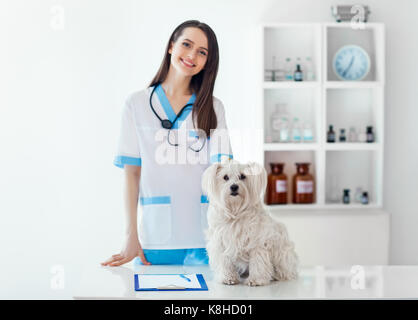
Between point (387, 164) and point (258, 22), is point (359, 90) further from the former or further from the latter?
point (258, 22)

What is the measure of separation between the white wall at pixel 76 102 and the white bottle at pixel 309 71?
11.6 inches

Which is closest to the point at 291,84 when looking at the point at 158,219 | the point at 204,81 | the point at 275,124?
the point at 275,124

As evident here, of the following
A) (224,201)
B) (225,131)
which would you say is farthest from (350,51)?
(224,201)

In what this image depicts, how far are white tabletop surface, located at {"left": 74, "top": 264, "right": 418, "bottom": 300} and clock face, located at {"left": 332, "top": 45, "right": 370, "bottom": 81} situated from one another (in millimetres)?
1783

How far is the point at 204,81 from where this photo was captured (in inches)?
90.4

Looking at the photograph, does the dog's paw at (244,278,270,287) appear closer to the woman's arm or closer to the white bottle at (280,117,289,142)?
the woman's arm

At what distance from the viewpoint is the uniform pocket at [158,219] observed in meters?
2.27

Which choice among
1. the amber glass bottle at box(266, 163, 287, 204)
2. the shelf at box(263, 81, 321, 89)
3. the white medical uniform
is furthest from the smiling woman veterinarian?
the amber glass bottle at box(266, 163, 287, 204)

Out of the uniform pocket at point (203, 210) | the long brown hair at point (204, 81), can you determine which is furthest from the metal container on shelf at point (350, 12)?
the uniform pocket at point (203, 210)

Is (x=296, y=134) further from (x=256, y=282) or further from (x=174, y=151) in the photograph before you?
(x=256, y=282)

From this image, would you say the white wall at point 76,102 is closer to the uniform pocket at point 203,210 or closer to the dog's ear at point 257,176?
the uniform pocket at point 203,210

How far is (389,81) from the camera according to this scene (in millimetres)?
3566

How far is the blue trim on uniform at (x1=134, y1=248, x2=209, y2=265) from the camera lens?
89.3 inches

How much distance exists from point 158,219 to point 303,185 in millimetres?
1368
